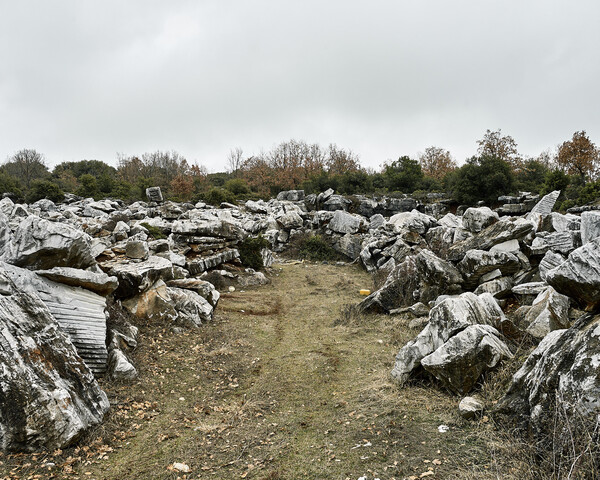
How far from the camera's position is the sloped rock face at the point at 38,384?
4.31 metres

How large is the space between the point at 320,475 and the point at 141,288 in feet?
20.4

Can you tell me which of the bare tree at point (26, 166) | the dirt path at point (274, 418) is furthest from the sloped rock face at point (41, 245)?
the bare tree at point (26, 166)

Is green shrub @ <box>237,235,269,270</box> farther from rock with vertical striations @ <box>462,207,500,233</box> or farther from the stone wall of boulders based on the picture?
rock with vertical striations @ <box>462,207,500,233</box>

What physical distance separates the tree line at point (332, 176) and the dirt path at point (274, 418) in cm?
2102

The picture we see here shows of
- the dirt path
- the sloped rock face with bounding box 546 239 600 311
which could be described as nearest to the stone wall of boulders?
the sloped rock face with bounding box 546 239 600 311

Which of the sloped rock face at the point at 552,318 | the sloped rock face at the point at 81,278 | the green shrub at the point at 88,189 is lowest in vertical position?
the sloped rock face at the point at 552,318

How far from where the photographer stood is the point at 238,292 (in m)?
13.7

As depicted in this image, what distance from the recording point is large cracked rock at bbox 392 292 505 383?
19.7 ft

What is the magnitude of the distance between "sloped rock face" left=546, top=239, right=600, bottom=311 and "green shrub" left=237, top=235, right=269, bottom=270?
1277 cm

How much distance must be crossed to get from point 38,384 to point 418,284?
9009mm

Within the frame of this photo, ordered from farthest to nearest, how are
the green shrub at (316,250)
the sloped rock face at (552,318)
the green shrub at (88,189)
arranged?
the green shrub at (88,189) → the green shrub at (316,250) → the sloped rock face at (552,318)

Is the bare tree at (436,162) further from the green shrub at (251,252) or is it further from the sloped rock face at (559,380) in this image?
the sloped rock face at (559,380)

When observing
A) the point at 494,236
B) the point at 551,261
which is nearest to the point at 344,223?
the point at 494,236

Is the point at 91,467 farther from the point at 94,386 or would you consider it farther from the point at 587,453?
the point at 587,453
